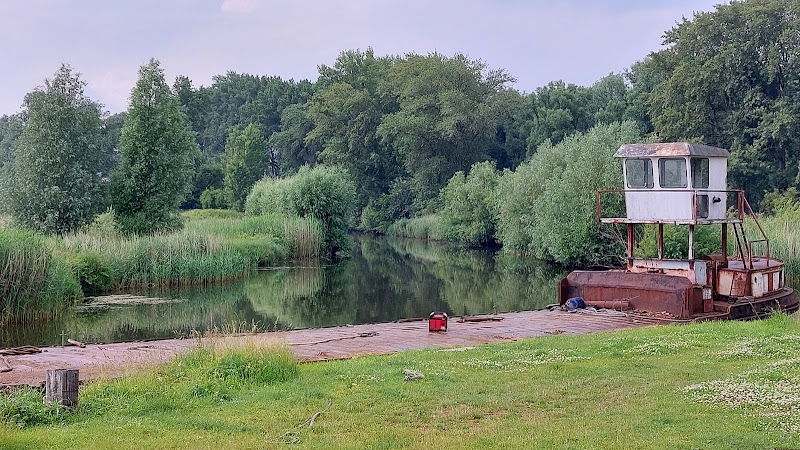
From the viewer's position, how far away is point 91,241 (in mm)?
33906

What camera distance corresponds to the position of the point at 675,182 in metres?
23.3

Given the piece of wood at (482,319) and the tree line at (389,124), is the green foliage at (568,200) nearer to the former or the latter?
the tree line at (389,124)

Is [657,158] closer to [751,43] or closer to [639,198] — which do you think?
[639,198]

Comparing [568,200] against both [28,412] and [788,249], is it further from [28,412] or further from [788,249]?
[28,412]

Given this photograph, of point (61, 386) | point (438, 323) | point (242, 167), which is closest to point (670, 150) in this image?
point (438, 323)

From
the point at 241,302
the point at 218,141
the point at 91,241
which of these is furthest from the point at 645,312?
the point at 218,141

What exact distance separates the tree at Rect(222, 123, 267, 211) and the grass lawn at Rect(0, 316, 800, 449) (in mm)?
65314

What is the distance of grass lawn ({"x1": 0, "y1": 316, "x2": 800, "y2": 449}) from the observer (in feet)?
27.1

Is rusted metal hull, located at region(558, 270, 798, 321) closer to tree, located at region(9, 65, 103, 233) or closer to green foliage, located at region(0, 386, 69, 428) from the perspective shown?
green foliage, located at region(0, 386, 69, 428)

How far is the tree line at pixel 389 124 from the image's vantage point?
41406 millimetres

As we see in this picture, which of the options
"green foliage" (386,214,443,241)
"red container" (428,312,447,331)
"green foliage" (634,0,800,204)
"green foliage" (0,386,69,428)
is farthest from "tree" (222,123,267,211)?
"green foliage" (0,386,69,428)

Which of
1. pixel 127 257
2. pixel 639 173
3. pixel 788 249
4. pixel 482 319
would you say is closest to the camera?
pixel 482 319

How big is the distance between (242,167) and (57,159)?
3982cm

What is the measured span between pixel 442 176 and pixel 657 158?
57.7 metres
